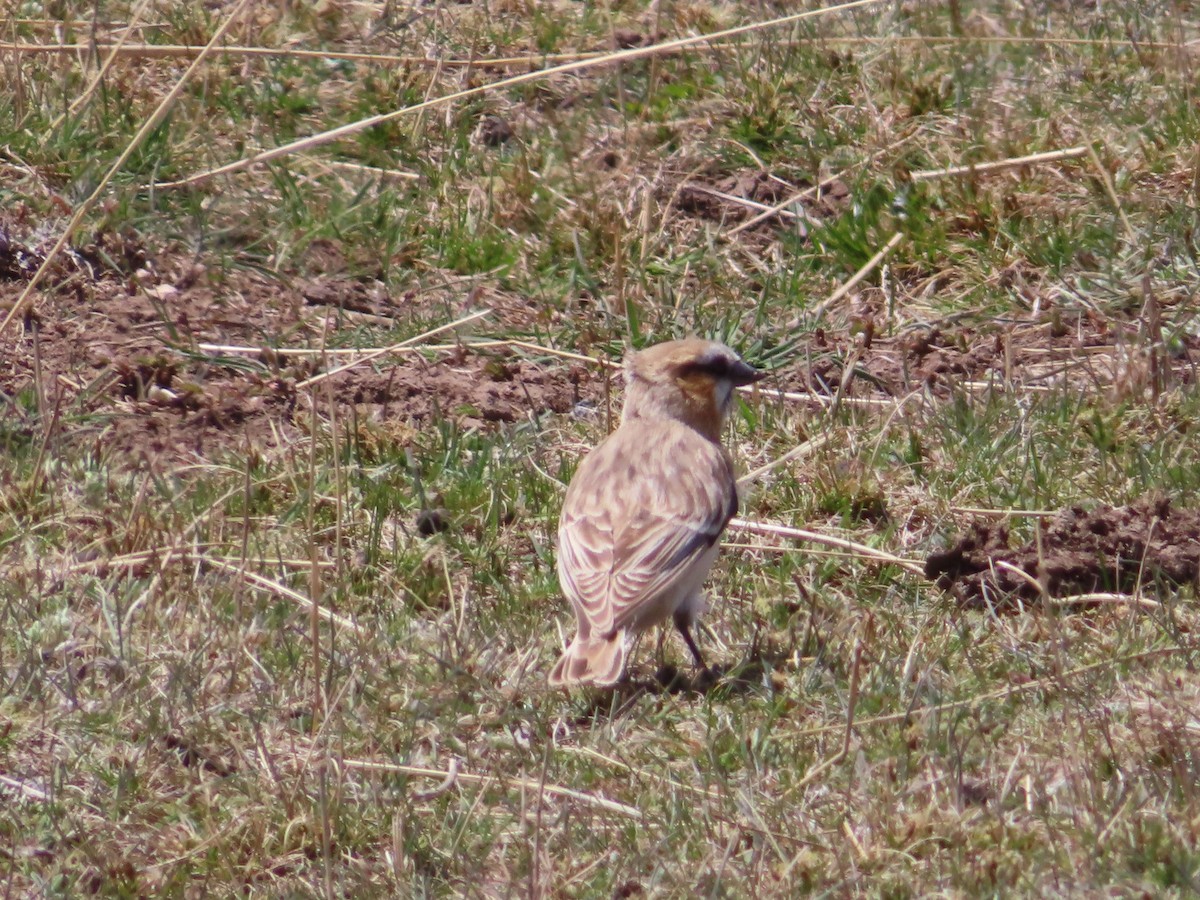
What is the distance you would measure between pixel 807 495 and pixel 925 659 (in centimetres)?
127

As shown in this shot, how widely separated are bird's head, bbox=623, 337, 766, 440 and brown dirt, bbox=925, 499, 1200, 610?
3.38ft

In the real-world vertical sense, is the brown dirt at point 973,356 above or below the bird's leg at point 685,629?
above

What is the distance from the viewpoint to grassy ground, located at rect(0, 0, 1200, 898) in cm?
499

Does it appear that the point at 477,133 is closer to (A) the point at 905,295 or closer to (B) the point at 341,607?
(A) the point at 905,295

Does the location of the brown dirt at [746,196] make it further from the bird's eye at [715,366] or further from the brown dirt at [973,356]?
the bird's eye at [715,366]

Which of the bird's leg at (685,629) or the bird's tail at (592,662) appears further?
the bird's leg at (685,629)

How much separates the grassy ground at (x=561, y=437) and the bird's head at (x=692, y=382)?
35 centimetres

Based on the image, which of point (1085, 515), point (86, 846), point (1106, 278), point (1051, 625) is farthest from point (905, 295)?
point (86, 846)

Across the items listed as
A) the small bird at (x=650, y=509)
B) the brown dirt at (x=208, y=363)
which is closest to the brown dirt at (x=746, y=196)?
the brown dirt at (x=208, y=363)

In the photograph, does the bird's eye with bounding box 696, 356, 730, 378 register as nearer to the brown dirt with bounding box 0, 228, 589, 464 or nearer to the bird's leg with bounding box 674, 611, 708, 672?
the brown dirt with bounding box 0, 228, 589, 464

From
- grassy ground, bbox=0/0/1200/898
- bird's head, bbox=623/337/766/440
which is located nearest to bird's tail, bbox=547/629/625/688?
grassy ground, bbox=0/0/1200/898

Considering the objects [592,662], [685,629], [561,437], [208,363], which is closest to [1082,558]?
[685,629]

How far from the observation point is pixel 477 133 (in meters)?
9.37

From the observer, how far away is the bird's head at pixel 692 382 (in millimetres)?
6926
